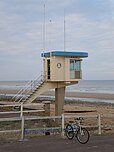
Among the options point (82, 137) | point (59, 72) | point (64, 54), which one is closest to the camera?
point (82, 137)

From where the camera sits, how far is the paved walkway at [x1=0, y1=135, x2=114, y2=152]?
1045 centimetres

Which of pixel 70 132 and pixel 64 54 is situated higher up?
pixel 64 54

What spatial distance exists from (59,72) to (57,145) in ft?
37.9

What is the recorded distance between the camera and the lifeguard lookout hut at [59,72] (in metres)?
22.3

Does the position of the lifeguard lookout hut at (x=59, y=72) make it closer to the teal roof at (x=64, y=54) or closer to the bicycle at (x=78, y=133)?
the teal roof at (x=64, y=54)

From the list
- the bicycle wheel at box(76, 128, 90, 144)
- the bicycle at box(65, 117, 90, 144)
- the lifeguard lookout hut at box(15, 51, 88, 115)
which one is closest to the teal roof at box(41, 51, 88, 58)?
the lifeguard lookout hut at box(15, 51, 88, 115)

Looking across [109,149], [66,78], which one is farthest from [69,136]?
[66,78]

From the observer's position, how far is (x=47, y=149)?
34.3 feet

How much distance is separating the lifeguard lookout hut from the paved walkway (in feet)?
31.8

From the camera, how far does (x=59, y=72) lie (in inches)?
885

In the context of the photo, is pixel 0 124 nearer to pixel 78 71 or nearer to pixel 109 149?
pixel 78 71

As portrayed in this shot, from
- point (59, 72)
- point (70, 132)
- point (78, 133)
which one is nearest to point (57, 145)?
point (78, 133)

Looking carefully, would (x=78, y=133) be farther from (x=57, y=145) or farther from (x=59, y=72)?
(x=59, y=72)

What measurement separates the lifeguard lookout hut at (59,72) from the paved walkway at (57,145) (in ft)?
31.8
